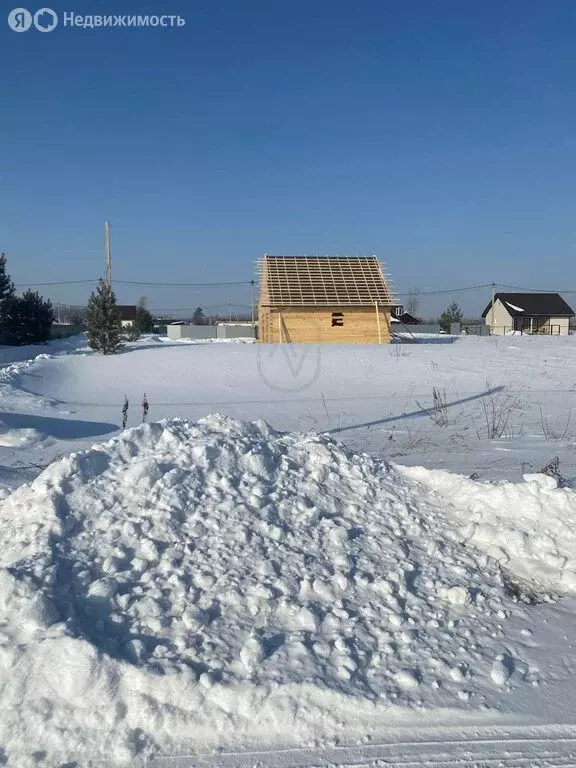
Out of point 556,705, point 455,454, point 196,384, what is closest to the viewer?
point 556,705

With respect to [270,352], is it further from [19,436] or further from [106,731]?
[106,731]

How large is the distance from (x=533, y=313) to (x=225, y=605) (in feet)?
202

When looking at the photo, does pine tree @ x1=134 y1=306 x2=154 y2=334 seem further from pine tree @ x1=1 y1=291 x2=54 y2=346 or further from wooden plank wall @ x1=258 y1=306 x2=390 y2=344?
wooden plank wall @ x1=258 y1=306 x2=390 y2=344

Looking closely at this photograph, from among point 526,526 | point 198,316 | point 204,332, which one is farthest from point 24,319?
point 198,316

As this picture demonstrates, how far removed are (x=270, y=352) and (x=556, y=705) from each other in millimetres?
23606

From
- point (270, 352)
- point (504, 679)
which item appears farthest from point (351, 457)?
point (270, 352)

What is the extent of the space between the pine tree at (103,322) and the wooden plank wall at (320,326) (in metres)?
7.27

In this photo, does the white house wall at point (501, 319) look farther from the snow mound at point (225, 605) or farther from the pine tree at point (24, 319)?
the snow mound at point (225, 605)

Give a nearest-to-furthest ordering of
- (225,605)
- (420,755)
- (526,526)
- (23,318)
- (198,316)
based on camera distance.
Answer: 1. (420,755)
2. (225,605)
3. (526,526)
4. (23,318)
5. (198,316)

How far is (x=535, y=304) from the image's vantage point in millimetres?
61719

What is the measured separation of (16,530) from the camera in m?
4.24

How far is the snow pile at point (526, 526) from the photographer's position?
14.7ft

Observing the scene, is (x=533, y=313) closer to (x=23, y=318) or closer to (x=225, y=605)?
(x=23, y=318)

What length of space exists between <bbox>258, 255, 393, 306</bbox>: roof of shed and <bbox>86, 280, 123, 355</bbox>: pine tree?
24.2ft
